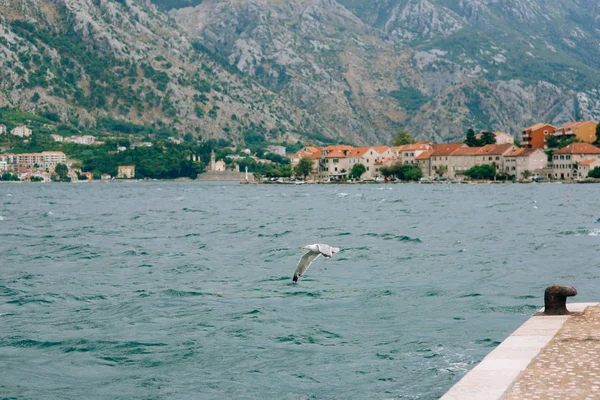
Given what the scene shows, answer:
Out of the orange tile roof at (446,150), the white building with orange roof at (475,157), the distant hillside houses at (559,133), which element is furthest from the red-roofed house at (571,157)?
the orange tile roof at (446,150)

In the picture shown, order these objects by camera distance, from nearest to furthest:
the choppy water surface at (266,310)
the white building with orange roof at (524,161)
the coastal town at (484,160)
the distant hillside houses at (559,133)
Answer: the choppy water surface at (266,310) < the coastal town at (484,160) < the white building with orange roof at (524,161) < the distant hillside houses at (559,133)

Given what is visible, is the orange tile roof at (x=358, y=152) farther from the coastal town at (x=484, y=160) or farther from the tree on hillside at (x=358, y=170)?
the tree on hillside at (x=358, y=170)

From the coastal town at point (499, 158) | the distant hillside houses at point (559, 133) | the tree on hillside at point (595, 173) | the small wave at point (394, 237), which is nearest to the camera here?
the small wave at point (394, 237)

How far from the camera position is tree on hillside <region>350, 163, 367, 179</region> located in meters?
186

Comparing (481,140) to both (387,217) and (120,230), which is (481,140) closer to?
(387,217)

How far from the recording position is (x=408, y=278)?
27.2 metres

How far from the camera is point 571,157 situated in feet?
521

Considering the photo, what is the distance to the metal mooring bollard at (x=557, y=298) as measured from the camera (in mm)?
16953

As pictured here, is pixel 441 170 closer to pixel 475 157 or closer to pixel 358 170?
pixel 475 157

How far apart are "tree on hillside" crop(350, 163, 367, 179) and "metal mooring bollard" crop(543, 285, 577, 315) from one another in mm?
169188

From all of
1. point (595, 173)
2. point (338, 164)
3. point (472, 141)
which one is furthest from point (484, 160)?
point (338, 164)

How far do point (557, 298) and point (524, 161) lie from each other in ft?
500

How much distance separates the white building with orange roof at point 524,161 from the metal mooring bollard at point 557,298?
15110 centimetres

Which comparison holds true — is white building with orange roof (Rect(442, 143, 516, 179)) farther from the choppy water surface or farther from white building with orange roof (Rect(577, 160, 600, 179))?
the choppy water surface
